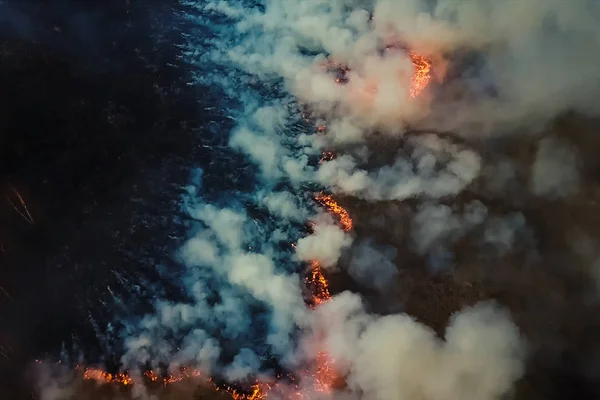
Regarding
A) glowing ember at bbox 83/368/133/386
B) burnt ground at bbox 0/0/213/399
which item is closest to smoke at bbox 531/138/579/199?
burnt ground at bbox 0/0/213/399

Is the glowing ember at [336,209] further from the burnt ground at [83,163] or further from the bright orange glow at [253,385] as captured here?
the burnt ground at [83,163]

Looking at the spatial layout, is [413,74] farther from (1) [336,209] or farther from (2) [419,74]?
(1) [336,209]

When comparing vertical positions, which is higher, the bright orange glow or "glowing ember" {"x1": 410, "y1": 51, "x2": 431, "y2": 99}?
"glowing ember" {"x1": 410, "y1": 51, "x2": 431, "y2": 99}

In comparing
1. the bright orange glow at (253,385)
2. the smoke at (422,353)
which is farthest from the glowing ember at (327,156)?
the bright orange glow at (253,385)

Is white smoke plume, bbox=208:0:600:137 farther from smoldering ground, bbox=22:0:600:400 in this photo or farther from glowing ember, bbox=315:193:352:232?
glowing ember, bbox=315:193:352:232

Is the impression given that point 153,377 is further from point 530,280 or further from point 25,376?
point 530,280

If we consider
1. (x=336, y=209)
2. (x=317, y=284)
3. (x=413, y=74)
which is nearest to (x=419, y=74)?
(x=413, y=74)
